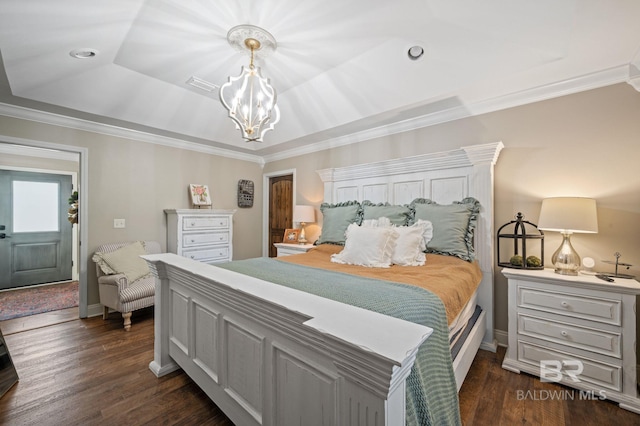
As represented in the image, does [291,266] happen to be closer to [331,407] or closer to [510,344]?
[331,407]

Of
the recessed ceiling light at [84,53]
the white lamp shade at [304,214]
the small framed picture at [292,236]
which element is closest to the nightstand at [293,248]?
the small framed picture at [292,236]

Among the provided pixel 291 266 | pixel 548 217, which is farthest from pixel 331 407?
pixel 548 217

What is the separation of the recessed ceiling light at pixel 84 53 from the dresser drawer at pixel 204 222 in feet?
6.71

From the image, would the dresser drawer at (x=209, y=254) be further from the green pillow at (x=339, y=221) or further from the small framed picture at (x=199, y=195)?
the green pillow at (x=339, y=221)

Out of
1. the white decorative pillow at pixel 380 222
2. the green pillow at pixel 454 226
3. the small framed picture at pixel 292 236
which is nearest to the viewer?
the green pillow at pixel 454 226

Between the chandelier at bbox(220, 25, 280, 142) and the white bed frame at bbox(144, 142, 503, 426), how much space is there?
1183 millimetres

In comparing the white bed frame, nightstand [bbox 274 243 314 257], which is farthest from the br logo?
nightstand [bbox 274 243 314 257]

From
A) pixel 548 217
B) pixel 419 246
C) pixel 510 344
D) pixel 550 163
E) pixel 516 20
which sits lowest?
pixel 510 344

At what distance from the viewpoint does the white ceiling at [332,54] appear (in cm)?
176

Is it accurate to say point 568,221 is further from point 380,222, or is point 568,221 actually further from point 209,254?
point 209,254

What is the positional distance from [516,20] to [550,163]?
4.10 feet

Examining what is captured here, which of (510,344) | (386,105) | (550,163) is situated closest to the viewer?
(510,344)

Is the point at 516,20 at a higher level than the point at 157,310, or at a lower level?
higher

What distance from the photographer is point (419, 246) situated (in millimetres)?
2350
